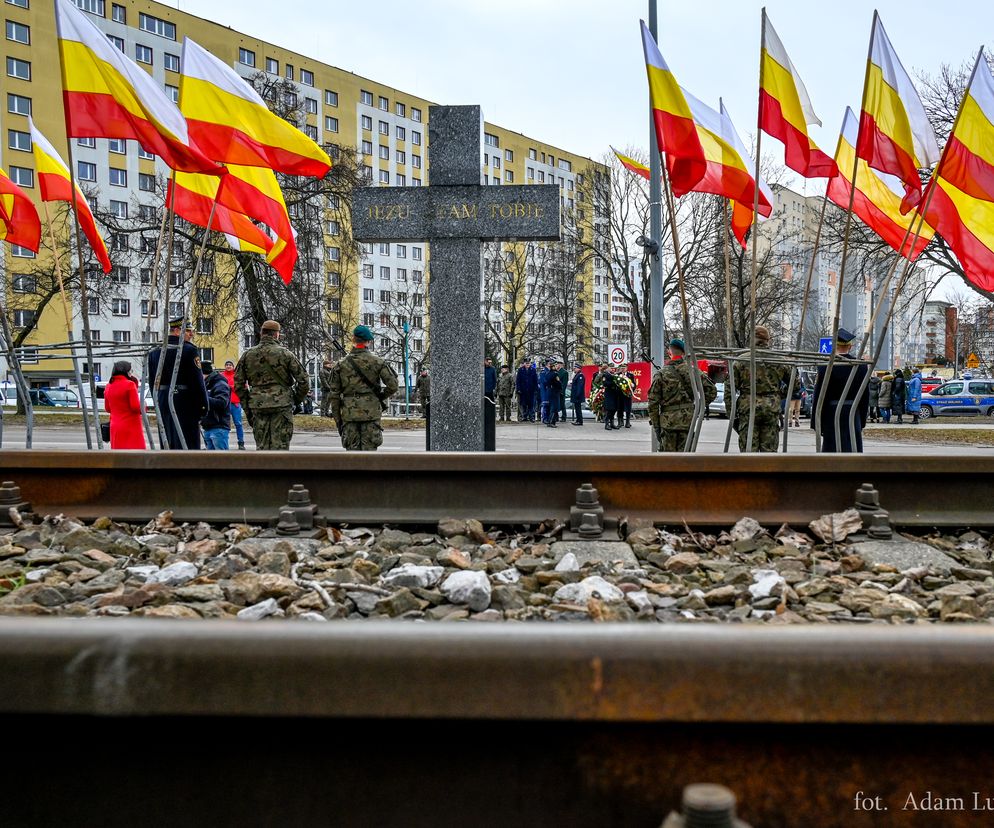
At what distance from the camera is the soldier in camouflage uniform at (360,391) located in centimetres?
1056

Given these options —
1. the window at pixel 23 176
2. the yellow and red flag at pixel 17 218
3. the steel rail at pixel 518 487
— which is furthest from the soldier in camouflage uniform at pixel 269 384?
the window at pixel 23 176

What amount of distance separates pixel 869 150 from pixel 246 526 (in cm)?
590

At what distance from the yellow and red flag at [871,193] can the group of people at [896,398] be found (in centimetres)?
2500

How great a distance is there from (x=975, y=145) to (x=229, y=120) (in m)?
6.41

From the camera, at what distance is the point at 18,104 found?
2518 inches

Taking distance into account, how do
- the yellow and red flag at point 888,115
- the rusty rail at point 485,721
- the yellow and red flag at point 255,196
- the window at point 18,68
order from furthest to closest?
the window at point 18,68, the yellow and red flag at point 255,196, the yellow and red flag at point 888,115, the rusty rail at point 485,721

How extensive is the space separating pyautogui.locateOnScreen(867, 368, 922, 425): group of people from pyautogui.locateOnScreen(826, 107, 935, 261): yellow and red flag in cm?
2500

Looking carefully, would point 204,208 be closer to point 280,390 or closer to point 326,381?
point 280,390

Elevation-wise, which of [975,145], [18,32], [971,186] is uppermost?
[18,32]

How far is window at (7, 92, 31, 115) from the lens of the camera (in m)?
63.3

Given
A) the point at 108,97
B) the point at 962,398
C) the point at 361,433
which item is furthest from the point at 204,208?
the point at 962,398

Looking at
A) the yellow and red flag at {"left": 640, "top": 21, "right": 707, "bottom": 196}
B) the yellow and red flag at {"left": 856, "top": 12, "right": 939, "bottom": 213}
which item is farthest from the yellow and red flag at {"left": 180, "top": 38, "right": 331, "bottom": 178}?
the yellow and red flag at {"left": 856, "top": 12, "right": 939, "bottom": 213}

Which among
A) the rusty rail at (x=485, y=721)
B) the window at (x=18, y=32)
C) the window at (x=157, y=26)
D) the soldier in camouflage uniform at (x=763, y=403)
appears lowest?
the rusty rail at (x=485, y=721)

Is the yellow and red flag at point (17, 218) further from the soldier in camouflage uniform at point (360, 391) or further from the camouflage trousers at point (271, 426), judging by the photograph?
the soldier in camouflage uniform at point (360, 391)
